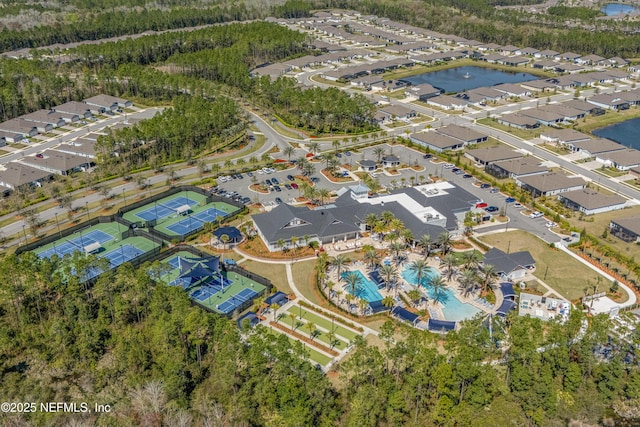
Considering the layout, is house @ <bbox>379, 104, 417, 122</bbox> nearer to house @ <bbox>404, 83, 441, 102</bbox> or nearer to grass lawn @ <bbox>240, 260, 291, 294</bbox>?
house @ <bbox>404, 83, 441, 102</bbox>

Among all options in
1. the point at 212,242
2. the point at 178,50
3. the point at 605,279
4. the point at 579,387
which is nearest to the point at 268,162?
the point at 212,242

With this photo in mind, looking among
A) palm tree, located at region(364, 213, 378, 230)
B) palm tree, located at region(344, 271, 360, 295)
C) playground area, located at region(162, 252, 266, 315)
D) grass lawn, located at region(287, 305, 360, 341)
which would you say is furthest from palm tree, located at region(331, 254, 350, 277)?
playground area, located at region(162, 252, 266, 315)

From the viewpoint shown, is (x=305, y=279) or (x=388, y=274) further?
(x=305, y=279)

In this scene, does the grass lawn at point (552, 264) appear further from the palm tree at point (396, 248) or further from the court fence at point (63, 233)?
the court fence at point (63, 233)

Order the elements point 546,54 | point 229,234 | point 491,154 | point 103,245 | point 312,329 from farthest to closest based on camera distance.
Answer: point 546,54
point 491,154
point 229,234
point 103,245
point 312,329

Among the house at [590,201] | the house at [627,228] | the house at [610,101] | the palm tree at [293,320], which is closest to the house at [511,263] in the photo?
the house at [627,228]

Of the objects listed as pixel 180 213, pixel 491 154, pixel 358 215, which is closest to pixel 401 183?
pixel 358 215

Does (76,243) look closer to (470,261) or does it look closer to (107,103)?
(470,261)
